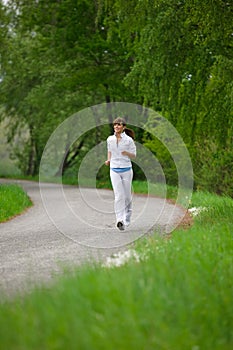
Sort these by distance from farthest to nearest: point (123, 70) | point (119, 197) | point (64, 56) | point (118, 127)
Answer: point (64, 56)
point (123, 70)
point (119, 197)
point (118, 127)

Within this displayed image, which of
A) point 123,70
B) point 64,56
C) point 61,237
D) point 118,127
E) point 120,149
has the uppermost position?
point 64,56

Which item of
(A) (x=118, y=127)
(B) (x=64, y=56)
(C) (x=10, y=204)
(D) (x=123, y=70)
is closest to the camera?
(A) (x=118, y=127)

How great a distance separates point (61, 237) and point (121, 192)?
1.46 meters

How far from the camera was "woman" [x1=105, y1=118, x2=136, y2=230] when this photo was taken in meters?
11.6

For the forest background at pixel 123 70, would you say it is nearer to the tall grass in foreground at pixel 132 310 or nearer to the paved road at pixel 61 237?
the paved road at pixel 61 237

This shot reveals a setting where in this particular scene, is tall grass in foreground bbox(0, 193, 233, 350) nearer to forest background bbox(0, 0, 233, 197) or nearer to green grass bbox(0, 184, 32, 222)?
forest background bbox(0, 0, 233, 197)

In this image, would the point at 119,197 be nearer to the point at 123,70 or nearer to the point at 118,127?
the point at 118,127

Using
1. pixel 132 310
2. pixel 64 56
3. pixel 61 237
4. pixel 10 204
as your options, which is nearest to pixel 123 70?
pixel 64 56

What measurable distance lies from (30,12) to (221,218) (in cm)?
2430

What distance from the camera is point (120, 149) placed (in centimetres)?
1162

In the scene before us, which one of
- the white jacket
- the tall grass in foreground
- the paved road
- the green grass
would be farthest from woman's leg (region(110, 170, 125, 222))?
the tall grass in foreground

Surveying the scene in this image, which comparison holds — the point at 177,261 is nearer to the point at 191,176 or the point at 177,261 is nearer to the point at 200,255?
the point at 200,255

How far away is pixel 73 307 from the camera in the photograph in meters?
4.59

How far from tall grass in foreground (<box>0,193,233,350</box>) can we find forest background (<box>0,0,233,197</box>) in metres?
7.14
